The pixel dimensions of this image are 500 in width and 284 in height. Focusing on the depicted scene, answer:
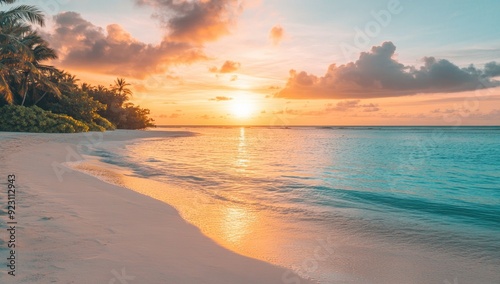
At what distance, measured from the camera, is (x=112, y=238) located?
572 cm

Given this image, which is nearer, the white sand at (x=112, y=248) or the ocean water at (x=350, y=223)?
the white sand at (x=112, y=248)

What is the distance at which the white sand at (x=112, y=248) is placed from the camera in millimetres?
4270

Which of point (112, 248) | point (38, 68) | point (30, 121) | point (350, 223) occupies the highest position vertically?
point (38, 68)

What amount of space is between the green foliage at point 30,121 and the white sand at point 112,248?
36.6 metres

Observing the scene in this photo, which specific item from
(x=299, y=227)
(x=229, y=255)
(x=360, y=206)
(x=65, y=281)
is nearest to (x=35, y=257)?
(x=65, y=281)

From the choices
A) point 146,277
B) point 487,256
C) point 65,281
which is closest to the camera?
point 65,281

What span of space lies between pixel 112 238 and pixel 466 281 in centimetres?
621

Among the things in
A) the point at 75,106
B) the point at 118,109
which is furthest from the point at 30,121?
the point at 118,109

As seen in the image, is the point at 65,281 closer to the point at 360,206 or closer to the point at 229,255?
the point at 229,255

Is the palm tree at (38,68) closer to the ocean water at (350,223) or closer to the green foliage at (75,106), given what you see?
the green foliage at (75,106)

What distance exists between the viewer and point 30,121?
39.2 metres

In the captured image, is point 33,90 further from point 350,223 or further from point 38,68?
point 350,223

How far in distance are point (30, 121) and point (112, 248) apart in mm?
42325

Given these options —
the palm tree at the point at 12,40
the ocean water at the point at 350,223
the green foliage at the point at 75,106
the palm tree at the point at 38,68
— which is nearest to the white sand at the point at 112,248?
the ocean water at the point at 350,223
